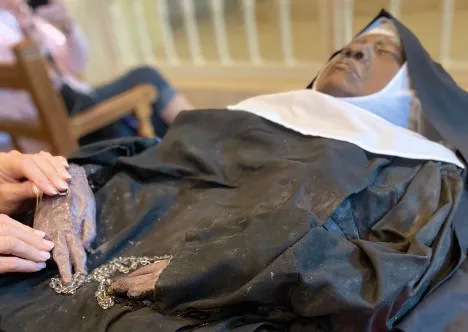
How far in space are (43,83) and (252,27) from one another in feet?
3.53

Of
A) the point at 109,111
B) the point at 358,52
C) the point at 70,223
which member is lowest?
the point at 109,111

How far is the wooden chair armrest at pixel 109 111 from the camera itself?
1.57 metres

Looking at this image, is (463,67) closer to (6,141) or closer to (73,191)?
(73,191)

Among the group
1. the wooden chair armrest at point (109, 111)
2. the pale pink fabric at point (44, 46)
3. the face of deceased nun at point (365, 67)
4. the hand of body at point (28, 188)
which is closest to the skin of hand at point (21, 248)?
the hand of body at point (28, 188)

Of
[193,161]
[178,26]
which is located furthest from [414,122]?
[178,26]

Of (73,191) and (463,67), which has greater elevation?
(73,191)

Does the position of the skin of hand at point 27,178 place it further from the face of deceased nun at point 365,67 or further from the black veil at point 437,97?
the black veil at point 437,97

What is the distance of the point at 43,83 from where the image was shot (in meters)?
1.42

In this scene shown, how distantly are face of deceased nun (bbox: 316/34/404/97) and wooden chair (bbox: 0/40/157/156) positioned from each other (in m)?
0.81

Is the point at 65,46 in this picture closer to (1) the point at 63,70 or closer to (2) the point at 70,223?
(1) the point at 63,70

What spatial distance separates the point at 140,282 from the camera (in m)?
0.72

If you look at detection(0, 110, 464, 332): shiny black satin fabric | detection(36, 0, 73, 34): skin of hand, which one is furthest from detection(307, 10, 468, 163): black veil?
detection(36, 0, 73, 34): skin of hand

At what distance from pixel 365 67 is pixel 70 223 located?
0.72 m

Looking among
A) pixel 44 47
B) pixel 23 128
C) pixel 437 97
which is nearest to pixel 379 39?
pixel 437 97
